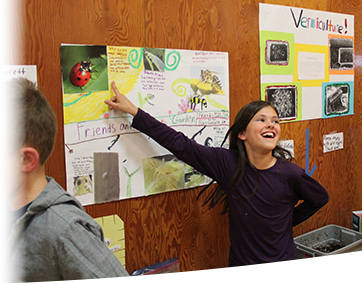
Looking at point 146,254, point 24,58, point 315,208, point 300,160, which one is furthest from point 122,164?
point 300,160

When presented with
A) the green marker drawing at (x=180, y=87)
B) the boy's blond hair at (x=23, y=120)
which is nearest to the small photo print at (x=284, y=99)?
the green marker drawing at (x=180, y=87)

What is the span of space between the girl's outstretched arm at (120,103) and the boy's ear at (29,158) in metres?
0.63

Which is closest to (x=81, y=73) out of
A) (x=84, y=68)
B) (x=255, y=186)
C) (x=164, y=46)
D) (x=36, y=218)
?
(x=84, y=68)

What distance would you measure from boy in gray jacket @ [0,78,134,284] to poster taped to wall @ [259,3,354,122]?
1458mm

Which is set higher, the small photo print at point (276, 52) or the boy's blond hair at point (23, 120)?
the small photo print at point (276, 52)

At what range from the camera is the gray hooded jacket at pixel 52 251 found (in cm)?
71

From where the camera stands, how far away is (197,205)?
171 cm

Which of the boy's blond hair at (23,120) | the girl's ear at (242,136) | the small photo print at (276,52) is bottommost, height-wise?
the girl's ear at (242,136)

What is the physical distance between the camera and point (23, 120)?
750 mm

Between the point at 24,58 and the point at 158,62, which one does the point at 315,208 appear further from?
the point at 24,58

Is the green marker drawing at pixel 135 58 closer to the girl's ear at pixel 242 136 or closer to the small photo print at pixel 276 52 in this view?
the girl's ear at pixel 242 136

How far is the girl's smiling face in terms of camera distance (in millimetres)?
1476

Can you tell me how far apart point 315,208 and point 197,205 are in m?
0.60

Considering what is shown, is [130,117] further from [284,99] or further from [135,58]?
[284,99]
